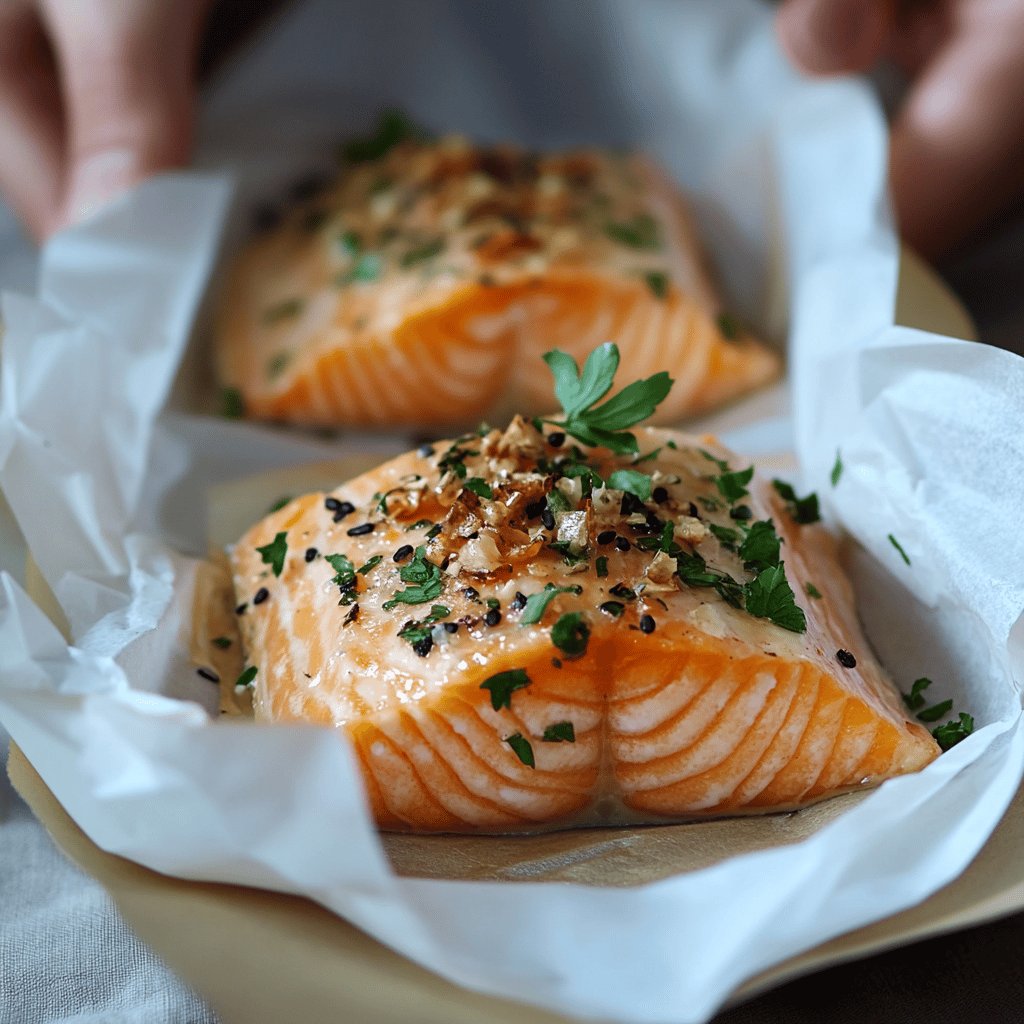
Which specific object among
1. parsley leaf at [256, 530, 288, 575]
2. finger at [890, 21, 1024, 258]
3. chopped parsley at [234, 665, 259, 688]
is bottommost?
chopped parsley at [234, 665, 259, 688]

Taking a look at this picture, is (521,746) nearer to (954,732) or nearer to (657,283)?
(954,732)

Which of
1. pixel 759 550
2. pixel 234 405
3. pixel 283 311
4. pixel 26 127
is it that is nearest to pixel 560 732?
pixel 759 550

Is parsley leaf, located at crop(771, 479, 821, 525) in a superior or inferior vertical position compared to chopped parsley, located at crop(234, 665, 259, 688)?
superior

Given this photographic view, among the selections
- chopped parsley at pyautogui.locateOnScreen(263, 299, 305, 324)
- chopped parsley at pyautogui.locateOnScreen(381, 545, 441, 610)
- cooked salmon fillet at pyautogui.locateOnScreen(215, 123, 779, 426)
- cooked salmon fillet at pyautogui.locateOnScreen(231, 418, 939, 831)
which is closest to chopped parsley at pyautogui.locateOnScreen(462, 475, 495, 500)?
cooked salmon fillet at pyautogui.locateOnScreen(231, 418, 939, 831)

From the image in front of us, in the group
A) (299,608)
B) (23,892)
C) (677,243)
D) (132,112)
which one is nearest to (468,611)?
(299,608)

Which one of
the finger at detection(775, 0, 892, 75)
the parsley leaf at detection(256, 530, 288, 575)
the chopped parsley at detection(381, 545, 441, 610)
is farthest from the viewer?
the finger at detection(775, 0, 892, 75)

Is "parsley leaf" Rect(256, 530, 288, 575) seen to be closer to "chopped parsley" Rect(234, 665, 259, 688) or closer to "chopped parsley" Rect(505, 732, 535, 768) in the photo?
"chopped parsley" Rect(234, 665, 259, 688)

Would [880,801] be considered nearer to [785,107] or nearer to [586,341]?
[586,341]
